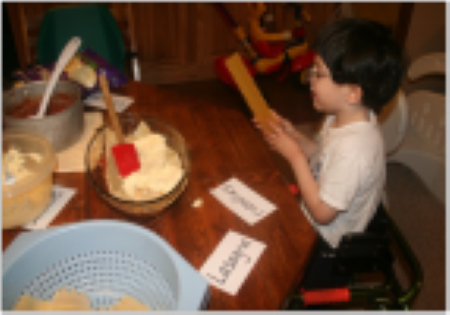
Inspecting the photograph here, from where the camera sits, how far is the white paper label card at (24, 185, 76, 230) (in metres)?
0.84

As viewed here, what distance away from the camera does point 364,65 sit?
992mm

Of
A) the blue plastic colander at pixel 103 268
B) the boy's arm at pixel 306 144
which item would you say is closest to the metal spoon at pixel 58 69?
the blue plastic colander at pixel 103 268

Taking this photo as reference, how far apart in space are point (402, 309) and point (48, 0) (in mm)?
2664

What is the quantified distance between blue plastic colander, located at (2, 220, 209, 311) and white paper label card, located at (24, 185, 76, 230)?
208 mm

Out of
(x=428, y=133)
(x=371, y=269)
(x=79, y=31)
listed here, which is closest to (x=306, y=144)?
(x=371, y=269)

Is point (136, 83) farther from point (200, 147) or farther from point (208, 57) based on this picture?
point (208, 57)

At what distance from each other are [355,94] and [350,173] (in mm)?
220

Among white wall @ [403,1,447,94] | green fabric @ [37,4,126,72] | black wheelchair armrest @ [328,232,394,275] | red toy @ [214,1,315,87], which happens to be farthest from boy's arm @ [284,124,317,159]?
red toy @ [214,1,315,87]

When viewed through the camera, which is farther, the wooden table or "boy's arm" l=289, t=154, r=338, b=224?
"boy's arm" l=289, t=154, r=338, b=224

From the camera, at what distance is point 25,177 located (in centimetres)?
74

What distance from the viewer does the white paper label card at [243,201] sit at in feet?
2.95

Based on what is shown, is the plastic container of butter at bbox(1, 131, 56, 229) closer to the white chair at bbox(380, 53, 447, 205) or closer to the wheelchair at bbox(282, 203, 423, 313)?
the wheelchair at bbox(282, 203, 423, 313)

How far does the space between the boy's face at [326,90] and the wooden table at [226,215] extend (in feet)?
0.71

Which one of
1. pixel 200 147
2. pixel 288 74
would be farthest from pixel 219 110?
pixel 288 74
